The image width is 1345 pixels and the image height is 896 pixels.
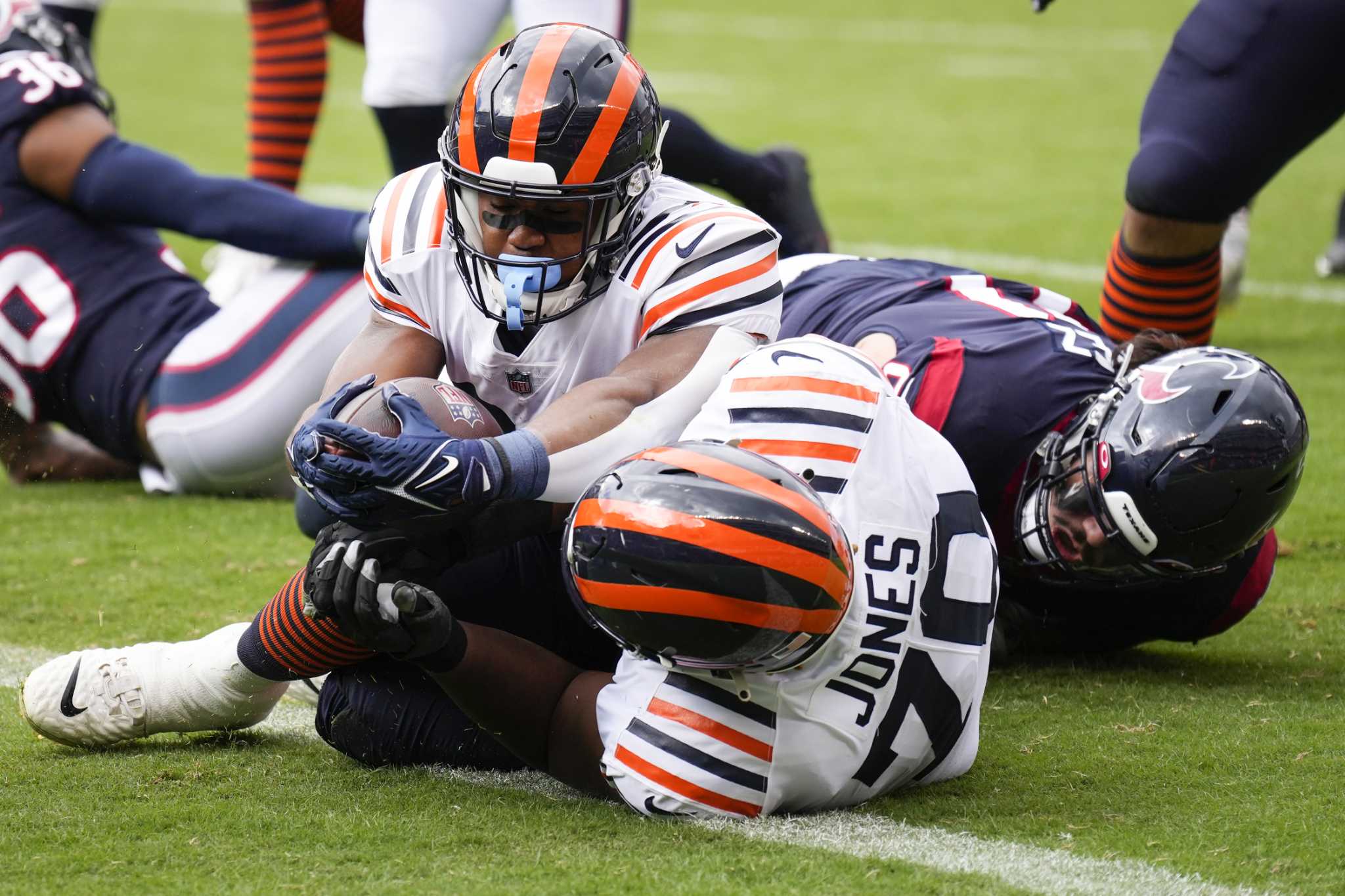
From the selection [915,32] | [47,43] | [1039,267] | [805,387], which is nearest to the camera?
[805,387]

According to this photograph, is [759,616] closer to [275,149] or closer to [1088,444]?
[1088,444]

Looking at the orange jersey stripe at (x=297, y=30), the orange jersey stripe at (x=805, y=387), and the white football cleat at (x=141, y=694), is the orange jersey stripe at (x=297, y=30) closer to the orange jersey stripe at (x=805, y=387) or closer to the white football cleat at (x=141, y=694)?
the white football cleat at (x=141, y=694)

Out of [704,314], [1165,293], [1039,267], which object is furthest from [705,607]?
[1039,267]

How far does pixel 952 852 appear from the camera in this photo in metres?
2.23

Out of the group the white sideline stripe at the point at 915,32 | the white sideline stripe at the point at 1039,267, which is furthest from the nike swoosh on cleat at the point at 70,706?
the white sideline stripe at the point at 915,32

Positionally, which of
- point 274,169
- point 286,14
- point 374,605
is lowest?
point 274,169

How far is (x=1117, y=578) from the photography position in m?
2.87

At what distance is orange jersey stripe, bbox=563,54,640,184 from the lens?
262 cm

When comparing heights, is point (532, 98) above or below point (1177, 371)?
above

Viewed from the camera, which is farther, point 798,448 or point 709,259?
point 709,259

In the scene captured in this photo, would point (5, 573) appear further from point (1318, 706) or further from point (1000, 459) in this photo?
point (1318, 706)

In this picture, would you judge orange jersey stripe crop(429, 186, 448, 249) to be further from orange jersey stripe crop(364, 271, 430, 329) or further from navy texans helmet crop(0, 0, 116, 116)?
navy texans helmet crop(0, 0, 116, 116)

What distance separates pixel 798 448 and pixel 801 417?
0.04m

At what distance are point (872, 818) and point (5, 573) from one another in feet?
6.94
